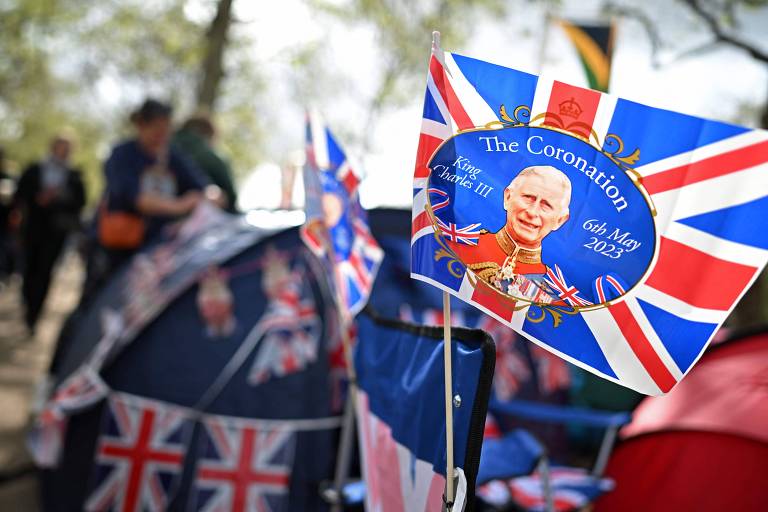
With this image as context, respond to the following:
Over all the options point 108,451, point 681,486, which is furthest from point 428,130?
point 108,451

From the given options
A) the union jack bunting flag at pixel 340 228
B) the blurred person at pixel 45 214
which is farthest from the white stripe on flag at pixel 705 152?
the blurred person at pixel 45 214

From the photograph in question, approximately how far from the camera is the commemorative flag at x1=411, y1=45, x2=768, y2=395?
1383 millimetres

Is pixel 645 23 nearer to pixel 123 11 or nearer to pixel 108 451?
pixel 108 451

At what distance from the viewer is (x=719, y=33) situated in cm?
690

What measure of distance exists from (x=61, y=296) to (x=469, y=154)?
993 centimetres

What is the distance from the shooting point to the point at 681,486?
8.55 ft

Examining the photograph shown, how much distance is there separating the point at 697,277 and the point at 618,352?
210 mm

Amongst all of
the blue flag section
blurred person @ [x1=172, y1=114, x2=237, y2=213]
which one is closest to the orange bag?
blurred person @ [x1=172, y1=114, x2=237, y2=213]

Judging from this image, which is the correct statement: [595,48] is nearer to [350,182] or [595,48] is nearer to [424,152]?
[350,182]

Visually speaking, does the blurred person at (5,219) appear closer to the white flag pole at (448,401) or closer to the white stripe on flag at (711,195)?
the white flag pole at (448,401)

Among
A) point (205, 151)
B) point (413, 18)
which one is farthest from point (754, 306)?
point (413, 18)

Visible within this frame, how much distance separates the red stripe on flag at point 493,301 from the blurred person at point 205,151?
3.47 m

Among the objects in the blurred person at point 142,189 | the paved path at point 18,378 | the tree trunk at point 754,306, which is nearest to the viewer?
the paved path at point 18,378

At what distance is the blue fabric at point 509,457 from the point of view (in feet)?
7.94
